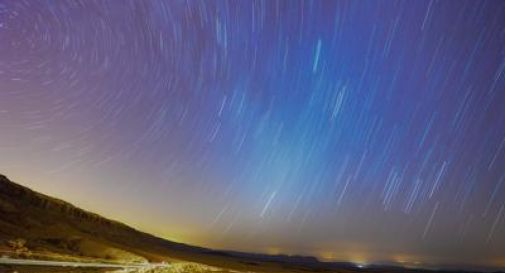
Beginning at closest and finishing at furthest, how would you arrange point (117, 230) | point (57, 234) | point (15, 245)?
point (15, 245) < point (57, 234) < point (117, 230)

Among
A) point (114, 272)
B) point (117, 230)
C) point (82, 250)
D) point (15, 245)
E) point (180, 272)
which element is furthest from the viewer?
point (117, 230)

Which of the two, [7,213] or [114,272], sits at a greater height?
[114,272]

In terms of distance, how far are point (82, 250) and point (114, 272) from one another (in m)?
39.3

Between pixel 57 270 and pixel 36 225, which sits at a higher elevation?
pixel 57 270

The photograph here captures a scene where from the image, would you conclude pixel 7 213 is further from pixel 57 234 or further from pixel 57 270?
pixel 57 270

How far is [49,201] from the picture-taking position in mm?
131750

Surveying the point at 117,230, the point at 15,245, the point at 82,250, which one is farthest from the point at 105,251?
the point at 117,230

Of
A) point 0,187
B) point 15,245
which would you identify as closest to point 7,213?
point 0,187

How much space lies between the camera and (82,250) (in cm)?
7606

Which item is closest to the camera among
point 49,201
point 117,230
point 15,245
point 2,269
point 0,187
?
point 2,269

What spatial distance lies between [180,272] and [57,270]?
9.94 meters

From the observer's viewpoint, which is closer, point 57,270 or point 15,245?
point 57,270

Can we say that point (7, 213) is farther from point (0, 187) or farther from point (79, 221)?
point (79, 221)

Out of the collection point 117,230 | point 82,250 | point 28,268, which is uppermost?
point 28,268
